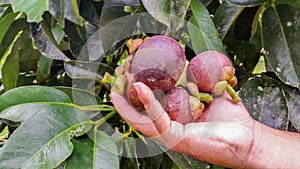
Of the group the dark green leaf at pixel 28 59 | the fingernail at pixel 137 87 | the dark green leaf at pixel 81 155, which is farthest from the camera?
the dark green leaf at pixel 28 59

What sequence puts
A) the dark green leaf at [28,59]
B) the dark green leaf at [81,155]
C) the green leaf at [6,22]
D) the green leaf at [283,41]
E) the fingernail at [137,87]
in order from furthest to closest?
the dark green leaf at [28,59] → the green leaf at [6,22] → the green leaf at [283,41] → the dark green leaf at [81,155] → the fingernail at [137,87]

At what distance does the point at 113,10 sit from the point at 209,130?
25cm

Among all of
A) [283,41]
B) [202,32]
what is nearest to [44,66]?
[202,32]

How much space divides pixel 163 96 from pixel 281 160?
270 millimetres

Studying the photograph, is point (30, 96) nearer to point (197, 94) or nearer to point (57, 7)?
point (57, 7)

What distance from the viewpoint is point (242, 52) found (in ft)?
3.06

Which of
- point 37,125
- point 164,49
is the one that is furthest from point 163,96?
point 37,125

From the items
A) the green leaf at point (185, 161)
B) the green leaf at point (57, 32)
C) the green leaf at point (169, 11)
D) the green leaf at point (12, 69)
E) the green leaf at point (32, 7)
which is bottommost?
the green leaf at point (185, 161)

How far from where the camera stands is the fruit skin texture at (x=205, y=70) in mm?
656

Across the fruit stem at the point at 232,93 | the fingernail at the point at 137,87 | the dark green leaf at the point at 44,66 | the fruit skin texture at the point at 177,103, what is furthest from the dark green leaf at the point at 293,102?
the dark green leaf at the point at 44,66

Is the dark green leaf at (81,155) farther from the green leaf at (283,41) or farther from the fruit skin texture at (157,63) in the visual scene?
the green leaf at (283,41)

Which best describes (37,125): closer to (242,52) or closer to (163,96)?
(163,96)

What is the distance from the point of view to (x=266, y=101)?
81 cm

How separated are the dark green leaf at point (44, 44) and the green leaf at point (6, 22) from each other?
0.06 metres
